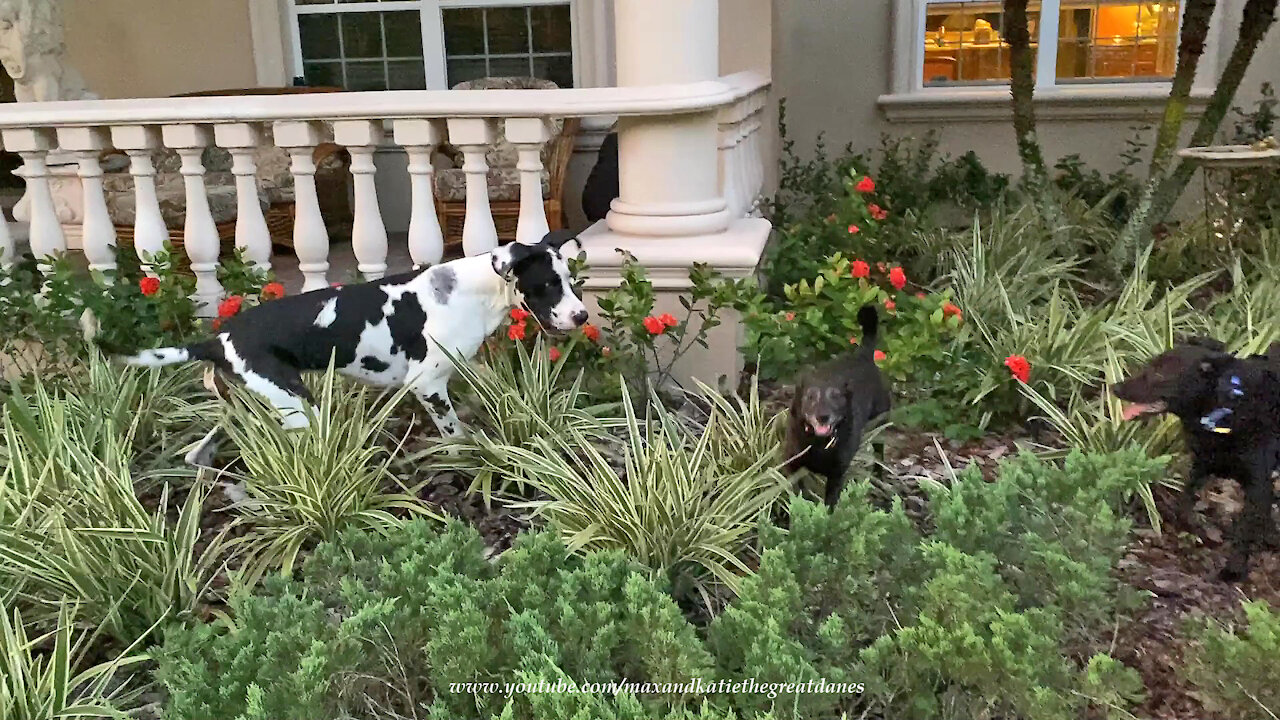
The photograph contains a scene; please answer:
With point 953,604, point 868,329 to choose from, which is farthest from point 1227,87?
point 953,604

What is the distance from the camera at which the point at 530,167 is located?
3396mm

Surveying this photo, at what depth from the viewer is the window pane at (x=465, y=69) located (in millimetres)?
6945

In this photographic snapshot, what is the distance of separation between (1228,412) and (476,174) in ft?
8.09

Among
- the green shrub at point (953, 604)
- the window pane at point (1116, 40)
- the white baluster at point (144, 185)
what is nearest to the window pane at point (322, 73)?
the white baluster at point (144, 185)

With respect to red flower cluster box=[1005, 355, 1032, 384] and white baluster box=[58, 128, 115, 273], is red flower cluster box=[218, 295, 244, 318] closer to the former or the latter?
white baluster box=[58, 128, 115, 273]

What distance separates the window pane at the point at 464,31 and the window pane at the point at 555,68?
437mm

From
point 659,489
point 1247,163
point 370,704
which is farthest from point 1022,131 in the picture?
point 370,704

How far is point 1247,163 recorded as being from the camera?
4.05m

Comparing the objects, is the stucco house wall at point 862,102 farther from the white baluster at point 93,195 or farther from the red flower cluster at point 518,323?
the white baluster at point 93,195

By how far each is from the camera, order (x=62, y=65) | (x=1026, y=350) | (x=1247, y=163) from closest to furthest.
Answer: (x=1026, y=350)
(x=1247, y=163)
(x=62, y=65)

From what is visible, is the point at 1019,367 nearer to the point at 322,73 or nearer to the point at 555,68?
the point at 555,68

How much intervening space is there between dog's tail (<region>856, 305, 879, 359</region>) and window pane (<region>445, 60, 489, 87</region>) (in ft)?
16.8

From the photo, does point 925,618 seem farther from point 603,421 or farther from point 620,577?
point 603,421

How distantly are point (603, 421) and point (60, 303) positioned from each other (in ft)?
6.77
